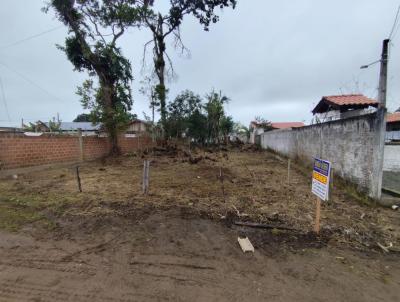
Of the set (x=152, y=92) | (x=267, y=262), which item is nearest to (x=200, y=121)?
(x=152, y=92)

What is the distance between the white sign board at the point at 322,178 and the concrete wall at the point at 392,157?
19.2 feet

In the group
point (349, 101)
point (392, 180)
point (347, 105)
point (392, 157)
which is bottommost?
point (392, 180)

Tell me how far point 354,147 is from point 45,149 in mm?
10513

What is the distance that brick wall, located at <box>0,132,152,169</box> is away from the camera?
789 centimetres

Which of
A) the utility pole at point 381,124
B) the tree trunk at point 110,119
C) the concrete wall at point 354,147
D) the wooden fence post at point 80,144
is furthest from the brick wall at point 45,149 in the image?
the utility pole at point 381,124

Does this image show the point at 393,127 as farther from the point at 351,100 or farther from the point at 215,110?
the point at 215,110

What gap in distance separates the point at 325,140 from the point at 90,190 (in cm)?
707

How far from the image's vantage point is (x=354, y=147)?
18.6 feet

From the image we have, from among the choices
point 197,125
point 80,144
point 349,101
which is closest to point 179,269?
point 80,144

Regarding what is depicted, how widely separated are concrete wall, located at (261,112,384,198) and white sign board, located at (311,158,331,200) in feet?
8.01

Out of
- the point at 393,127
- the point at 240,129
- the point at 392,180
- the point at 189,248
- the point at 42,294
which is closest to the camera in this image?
the point at 42,294

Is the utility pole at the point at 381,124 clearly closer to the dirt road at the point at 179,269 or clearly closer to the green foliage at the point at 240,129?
the dirt road at the point at 179,269

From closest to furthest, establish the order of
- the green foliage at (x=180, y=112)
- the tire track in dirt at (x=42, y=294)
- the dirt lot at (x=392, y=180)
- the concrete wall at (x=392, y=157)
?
the tire track in dirt at (x=42, y=294), the dirt lot at (x=392, y=180), the concrete wall at (x=392, y=157), the green foliage at (x=180, y=112)

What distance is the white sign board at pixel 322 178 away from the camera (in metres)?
3.06
